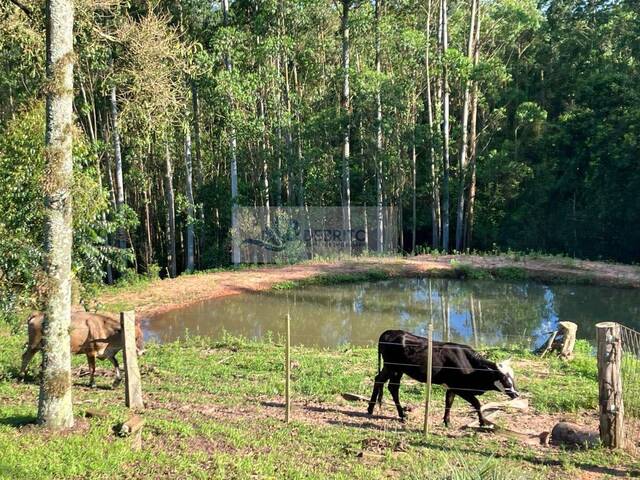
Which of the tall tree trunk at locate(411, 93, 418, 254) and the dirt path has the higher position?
the tall tree trunk at locate(411, 93, 418, 254)

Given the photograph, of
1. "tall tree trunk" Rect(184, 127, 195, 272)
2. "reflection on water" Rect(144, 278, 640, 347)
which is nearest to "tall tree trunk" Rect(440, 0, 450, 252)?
"reflection on water" Rect(144, 278, 640, 347)

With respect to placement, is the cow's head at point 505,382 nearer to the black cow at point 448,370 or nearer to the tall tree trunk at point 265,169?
the black cow at point 448,370

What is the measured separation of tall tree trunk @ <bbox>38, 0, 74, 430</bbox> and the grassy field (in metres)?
0.39

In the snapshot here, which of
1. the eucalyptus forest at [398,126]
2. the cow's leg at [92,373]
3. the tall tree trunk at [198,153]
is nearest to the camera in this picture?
the cow's leg at [92,373]

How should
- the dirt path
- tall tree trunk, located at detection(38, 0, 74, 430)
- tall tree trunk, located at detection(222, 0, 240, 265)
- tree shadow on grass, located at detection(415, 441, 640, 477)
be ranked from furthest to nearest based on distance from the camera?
1. tall tree trunk, located at detection(222, 0, 240, 265)
2. the dirt path
3. tall tree trunk, located at detection(38, 0, 74, 430)
4. tree shadow on grass, located at detection(415, 441, 640, 477)

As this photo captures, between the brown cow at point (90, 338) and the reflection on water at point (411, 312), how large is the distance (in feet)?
15.9

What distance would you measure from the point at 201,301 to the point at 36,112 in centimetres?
936

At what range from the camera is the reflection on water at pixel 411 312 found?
49.7ft

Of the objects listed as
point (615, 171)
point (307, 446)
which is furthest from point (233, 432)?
point (615, 171)

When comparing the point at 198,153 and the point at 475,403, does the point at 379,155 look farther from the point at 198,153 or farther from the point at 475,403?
the point at 475,403

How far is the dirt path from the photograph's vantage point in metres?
18.5

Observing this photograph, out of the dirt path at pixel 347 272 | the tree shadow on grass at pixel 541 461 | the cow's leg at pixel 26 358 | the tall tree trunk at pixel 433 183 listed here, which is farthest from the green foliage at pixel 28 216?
the tall tree trunk at pixel 433 183

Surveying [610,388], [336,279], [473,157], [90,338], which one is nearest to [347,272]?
[336,279]

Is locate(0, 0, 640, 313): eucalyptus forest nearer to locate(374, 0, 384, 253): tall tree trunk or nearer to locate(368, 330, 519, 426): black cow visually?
locate(374, 0, 384, 253): tall tree trunk
